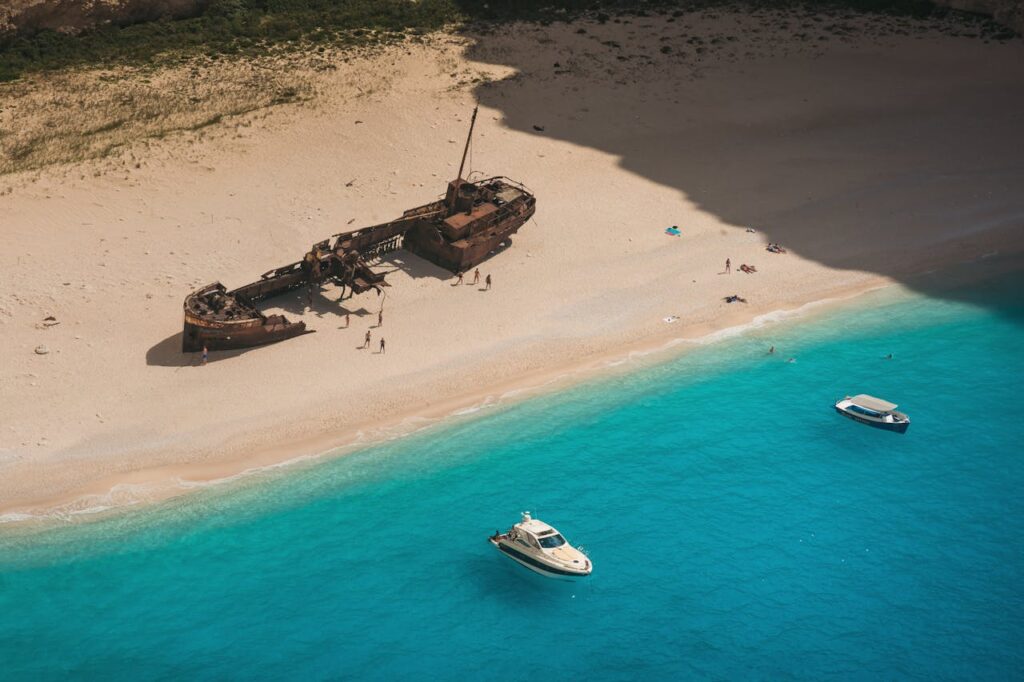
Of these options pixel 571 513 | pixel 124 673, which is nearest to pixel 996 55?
pixel 571 513

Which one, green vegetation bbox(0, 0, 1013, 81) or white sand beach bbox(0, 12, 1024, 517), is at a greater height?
green vegetation bbox(0, 0, 1013, 81)

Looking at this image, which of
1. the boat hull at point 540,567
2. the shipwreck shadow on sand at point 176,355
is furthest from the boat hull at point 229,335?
the boat hull at point 540,567

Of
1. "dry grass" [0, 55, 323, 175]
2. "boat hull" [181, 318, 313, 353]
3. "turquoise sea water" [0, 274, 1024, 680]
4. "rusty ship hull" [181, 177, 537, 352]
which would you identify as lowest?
"turquoise sea water" [0, 274, 1024, 680]

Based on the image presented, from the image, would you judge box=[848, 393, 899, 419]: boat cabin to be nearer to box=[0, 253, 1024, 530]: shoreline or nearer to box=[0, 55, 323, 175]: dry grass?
box=[0, 253, 1024, 530]: shoreline

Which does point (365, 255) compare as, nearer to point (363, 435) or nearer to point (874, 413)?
point (363, 435)

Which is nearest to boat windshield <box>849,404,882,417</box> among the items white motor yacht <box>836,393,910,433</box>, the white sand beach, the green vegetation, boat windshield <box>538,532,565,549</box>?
white motor yacht <box>836,393,910,433</box>
